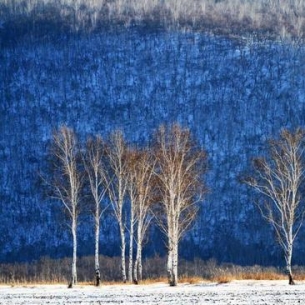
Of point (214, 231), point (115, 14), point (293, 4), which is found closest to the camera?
point (214, 231)

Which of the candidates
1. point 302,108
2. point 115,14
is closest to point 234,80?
point 302,108

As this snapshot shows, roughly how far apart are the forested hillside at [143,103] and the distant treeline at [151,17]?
1876mm

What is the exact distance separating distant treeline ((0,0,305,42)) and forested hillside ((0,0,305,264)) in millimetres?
1876

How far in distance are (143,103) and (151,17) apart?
65.5ft

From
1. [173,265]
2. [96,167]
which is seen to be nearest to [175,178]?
[96,167]

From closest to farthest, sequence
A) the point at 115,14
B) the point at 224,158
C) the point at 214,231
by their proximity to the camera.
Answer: the point at 214,231, the point at 224,158, the point at 115,14

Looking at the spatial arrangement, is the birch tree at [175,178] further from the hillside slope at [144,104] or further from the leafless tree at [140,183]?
the hillside slope at [144,104]

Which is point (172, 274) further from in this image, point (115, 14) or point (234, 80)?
point (115, 14)

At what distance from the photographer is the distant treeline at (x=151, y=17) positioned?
12200cm

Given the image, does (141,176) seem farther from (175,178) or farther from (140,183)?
(175,178)

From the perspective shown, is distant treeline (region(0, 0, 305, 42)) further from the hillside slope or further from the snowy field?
the snowy field

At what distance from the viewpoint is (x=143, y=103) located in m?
111

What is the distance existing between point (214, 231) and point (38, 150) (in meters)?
28.6

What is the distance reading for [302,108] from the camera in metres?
109
